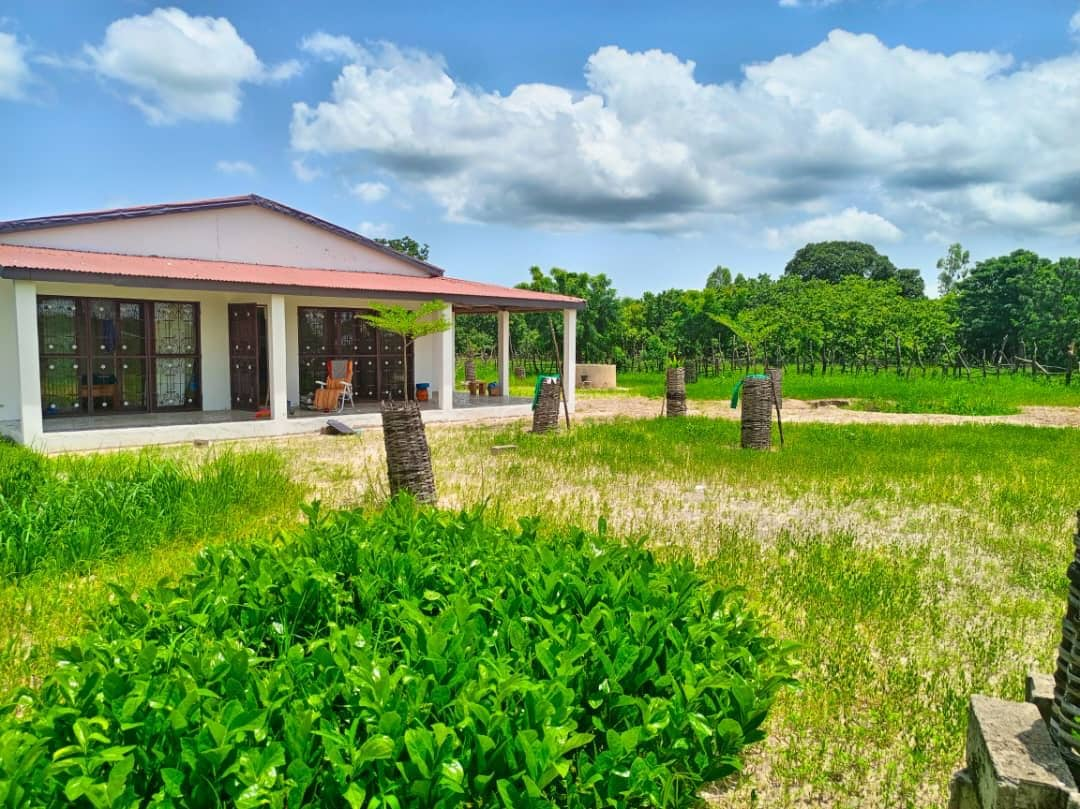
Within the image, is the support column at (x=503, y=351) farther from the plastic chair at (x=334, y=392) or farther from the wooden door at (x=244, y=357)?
the wooden door at (x=244, y=357)

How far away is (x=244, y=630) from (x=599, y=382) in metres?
25.4

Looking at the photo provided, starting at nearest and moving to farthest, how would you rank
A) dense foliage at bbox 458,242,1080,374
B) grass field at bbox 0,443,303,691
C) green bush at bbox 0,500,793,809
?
green bush at bbox 0,500,793,809
grass field at bbox 0,443,303,691
dense foliage at bbox 458,242,1080,374

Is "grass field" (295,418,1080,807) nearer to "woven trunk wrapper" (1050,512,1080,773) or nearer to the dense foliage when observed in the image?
"woven trunk wrapper" (1050,512,1080,773)

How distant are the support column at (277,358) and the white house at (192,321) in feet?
0.09

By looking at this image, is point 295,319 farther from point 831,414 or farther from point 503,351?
point 831,414

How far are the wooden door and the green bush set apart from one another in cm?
1247

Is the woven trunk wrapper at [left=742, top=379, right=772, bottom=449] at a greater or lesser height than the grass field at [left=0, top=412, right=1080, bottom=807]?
greater

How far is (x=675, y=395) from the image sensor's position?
52.2ft

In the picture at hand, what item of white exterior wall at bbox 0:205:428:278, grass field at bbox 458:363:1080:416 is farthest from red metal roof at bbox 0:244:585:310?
grass field at bbox 458:363:1080:416

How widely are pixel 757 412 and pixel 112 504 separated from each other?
885cm

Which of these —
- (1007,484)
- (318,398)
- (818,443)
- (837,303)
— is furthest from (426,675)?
(837,303)

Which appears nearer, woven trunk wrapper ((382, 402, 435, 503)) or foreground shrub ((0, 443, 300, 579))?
foreground shrub ((0, 443, 300, 579))

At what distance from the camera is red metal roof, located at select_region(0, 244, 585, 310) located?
37.7 feet

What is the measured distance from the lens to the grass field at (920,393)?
1859 cm
